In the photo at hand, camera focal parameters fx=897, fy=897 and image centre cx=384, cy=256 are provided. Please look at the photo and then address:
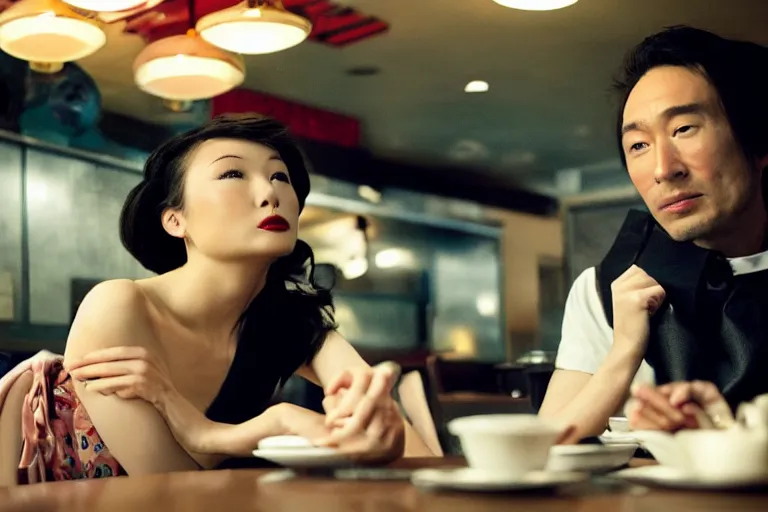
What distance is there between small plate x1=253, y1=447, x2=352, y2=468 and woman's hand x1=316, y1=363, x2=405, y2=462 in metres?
0.11

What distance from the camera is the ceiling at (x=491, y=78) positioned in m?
1.86

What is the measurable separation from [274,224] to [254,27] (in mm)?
572

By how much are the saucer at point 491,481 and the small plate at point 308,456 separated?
7.2 inches

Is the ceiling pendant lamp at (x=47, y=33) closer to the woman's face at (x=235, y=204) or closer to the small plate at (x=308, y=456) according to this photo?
the woman's face at (x=235, y=204)

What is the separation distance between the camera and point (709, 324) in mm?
1625

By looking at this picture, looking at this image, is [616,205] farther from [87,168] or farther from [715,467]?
[87,168]

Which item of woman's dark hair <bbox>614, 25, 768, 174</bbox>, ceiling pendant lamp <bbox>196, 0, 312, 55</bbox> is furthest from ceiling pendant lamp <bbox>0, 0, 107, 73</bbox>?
woman's dark hair <bbox>614, 25, 768, 174</bbox>

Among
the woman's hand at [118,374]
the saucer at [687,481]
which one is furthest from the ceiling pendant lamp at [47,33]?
the saucer at [687,481]

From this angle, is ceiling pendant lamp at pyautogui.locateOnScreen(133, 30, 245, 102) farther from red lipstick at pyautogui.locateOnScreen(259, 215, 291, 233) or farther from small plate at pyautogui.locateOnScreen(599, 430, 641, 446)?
small plate at pyautogui.locateOnScreen(599, 430, 641, 446)

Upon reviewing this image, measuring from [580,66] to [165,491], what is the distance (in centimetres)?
134

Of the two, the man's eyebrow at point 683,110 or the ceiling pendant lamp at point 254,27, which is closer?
the man's eyebrow at point 683,110

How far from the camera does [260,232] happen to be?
Answer: 170cm

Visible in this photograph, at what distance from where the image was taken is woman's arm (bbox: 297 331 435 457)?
5.49 ft

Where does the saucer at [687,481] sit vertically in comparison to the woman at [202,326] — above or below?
below
